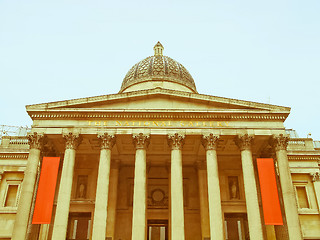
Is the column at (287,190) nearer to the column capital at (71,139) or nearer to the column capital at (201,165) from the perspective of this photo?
the column capital at (201,165)

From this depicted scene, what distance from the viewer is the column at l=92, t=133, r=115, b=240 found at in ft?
59.4

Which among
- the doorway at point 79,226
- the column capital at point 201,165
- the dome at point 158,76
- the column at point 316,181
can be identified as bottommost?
the doorway at point 79,226

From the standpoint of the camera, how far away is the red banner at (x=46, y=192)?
18500mm

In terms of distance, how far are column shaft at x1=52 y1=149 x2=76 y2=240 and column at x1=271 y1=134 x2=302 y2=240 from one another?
531 inches

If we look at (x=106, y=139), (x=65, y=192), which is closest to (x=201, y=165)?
(x=106, y=139)

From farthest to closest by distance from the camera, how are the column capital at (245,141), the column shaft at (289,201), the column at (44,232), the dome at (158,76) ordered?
the dome at (158,76)
the column at (44,232)
the column capital at (245,141)
the column shaft at (289,201)

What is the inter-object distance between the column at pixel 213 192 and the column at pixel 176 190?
174 cm

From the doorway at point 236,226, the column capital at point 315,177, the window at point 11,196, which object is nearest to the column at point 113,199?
the doorway at point 236,226

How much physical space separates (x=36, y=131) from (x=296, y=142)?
72.7ft

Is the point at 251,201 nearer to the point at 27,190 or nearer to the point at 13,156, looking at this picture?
the point at 27,190

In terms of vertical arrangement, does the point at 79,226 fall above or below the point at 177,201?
below

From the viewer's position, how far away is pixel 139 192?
19031 millimetres

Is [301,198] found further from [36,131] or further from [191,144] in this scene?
[36,131]

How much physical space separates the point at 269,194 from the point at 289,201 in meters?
1.27
